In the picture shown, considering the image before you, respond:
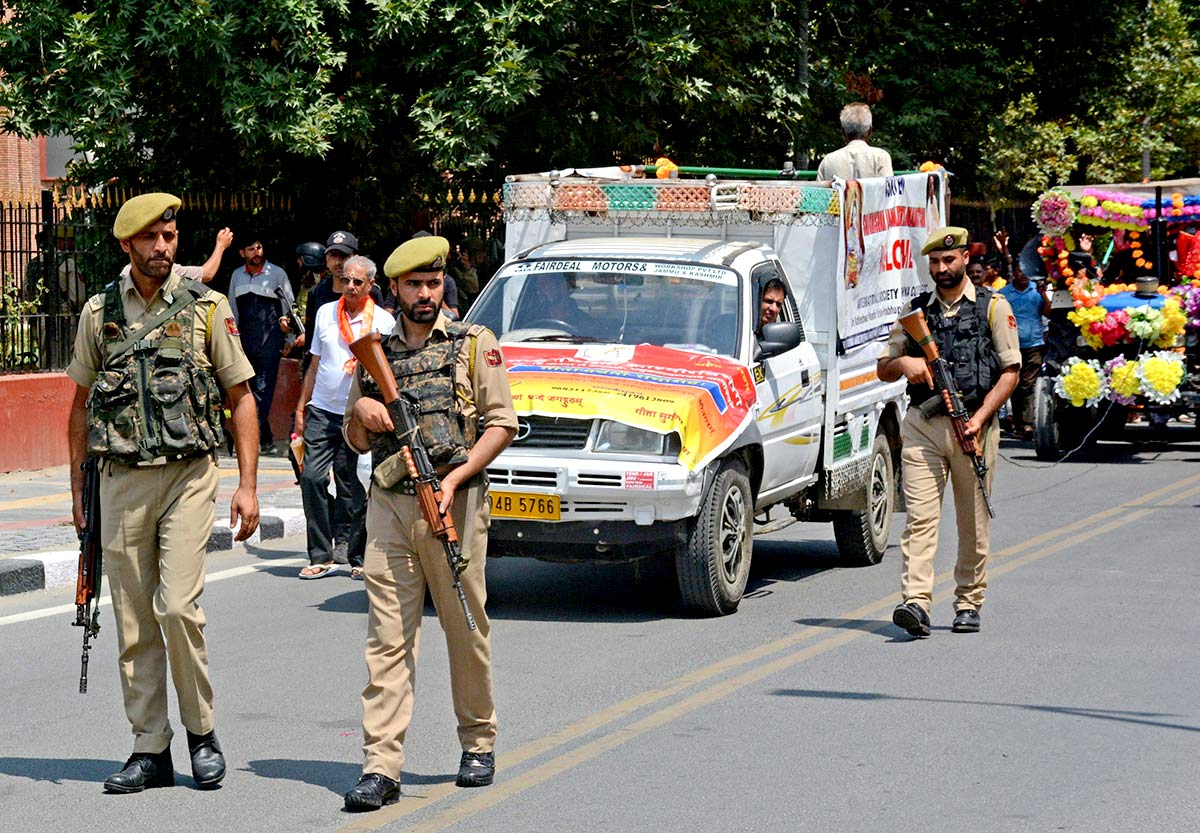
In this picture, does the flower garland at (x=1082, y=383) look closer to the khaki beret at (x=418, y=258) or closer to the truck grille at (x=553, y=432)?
the truck grille at (x=553, y=432)

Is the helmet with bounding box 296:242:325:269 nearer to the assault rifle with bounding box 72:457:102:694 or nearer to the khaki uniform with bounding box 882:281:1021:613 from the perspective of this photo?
the khaki uniform with bounding box 882:281:1021:613

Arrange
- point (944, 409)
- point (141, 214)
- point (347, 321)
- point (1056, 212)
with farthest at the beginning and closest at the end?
point (1056, 212) < point (347, 321) < point (944, 409) < point (141, 214)

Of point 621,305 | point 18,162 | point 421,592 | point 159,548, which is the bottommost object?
point 421,592

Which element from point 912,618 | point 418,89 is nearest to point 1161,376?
point 418,89

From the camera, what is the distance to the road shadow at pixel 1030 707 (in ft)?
23.7

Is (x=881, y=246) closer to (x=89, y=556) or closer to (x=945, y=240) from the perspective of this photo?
(x=945, y=240)

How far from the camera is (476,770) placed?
20.3 ft

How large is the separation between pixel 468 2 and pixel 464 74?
0.63 metres

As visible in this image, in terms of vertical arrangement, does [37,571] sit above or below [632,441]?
below

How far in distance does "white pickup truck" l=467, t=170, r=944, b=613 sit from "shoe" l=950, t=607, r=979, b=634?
1.16 meters

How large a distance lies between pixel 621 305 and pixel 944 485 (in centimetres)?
213

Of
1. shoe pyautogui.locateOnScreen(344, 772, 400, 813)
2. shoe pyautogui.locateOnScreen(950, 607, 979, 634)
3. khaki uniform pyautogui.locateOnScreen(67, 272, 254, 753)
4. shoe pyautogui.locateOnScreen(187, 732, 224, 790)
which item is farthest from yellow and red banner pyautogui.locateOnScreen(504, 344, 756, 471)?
shoe pyautogui.locateOnScreen(344, 772, 400, 813)

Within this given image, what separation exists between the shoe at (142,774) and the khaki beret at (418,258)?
5.88ft

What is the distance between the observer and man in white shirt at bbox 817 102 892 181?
12312 mm
